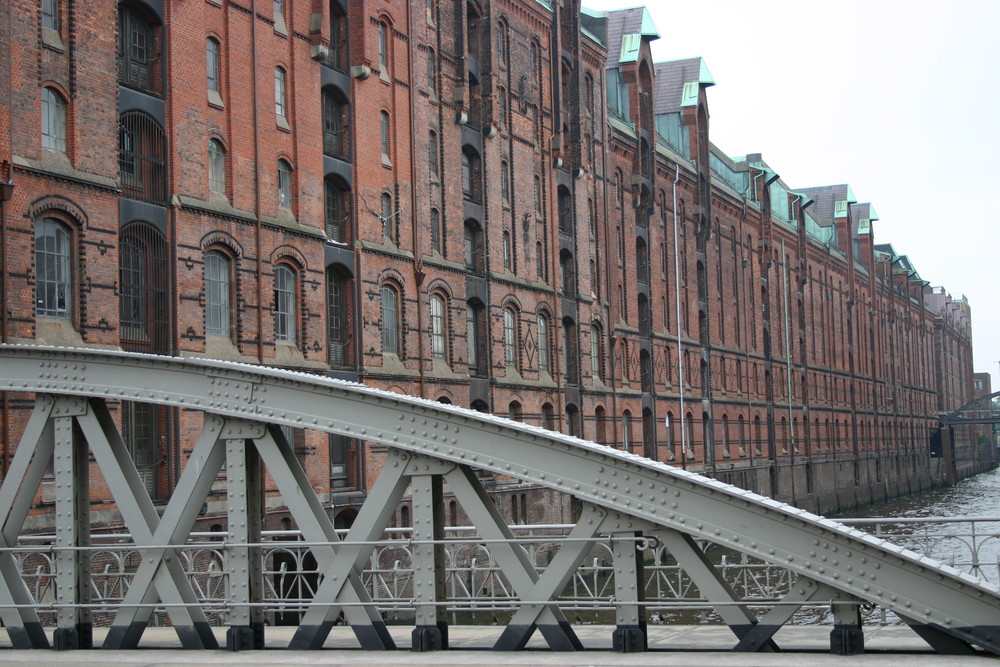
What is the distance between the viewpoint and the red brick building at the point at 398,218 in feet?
67.3

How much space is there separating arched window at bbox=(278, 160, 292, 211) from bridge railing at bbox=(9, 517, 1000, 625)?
7.15 m

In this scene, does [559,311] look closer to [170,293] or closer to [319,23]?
[319,23]

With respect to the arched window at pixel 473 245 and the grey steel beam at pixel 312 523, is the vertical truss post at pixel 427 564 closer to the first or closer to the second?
the grey steel beam at pixel 312 523

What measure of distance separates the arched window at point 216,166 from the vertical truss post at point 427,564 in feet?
51.3

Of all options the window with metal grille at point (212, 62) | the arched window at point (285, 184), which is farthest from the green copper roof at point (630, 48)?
the window with metal grille at point (212, 62)

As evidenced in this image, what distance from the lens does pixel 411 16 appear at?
31.2 meters

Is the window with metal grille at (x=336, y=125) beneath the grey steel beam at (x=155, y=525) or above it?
above

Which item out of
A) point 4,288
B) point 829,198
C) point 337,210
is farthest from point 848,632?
point 829,198

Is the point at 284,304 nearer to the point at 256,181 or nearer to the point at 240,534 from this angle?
the point at 256,181

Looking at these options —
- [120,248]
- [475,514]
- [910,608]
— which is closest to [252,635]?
[475,514]

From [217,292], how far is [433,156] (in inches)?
403

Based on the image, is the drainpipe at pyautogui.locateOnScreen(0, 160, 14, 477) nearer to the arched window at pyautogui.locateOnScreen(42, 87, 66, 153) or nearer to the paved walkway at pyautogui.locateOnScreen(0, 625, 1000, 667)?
the arched window at pyautogui.locateOnScreen(42, 87, 66, 153)

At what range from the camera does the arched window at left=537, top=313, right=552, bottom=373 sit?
37375 mm

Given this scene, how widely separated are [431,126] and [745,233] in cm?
3192
